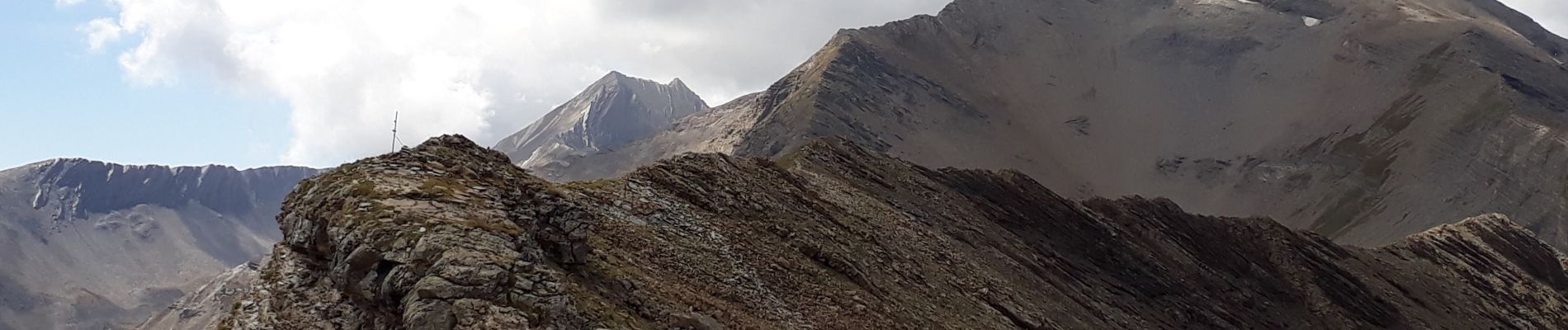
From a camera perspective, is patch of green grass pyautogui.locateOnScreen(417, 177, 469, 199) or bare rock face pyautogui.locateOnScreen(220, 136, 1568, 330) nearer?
bare rock face pyautogui.locateOnScreen(220, 136, 1568, 330)

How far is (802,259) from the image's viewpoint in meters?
38.9

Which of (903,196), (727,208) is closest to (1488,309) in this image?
(903,196)

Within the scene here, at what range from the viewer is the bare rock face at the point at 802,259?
22.2 meters

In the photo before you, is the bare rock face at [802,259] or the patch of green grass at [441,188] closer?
the bare rock face at [802,259]

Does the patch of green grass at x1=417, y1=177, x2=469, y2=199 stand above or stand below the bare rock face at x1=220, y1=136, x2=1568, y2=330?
above

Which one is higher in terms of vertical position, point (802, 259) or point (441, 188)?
point (441, 188)

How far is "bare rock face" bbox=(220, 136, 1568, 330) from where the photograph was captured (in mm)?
22172

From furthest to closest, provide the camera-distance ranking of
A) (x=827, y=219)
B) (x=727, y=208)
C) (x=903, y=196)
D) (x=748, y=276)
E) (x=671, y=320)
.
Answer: (x=903, y=196) < (x=827, y=219) < (x=727, y=208) < (x=748, y=276) < (x=671, y=320)

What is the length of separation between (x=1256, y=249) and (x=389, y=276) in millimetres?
77041

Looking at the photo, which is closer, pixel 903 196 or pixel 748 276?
pixel 748 276

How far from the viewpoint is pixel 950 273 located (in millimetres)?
48000

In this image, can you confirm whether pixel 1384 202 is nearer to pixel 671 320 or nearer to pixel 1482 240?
pixel 1482 240

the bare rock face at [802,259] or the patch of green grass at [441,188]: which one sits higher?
the patch of green grass at [441,188]

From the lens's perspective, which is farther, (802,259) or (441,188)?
(802,259)
